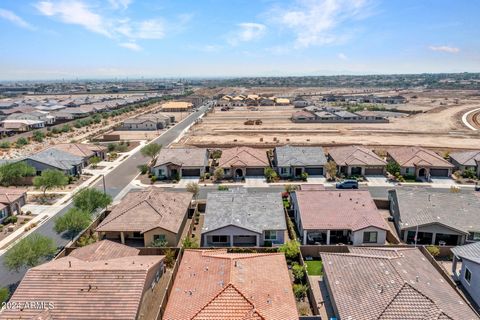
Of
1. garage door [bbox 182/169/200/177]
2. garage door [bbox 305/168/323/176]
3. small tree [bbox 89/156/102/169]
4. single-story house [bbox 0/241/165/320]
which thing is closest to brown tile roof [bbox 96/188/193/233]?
single-story house [bbox 0/241/165/320]

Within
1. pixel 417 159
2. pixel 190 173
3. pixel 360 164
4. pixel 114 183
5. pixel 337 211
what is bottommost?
pixel 114 183

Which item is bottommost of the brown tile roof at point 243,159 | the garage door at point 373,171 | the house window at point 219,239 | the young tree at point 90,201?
the house window at point 219,239

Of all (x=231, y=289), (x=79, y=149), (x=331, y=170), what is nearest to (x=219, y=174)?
(x=331, y=170)

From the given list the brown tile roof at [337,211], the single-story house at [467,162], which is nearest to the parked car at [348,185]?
the brown tile roof at [337,211]

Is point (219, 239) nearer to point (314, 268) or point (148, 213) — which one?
point (148, 213)

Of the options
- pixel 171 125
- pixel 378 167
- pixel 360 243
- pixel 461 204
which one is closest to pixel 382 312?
pixel 360 243

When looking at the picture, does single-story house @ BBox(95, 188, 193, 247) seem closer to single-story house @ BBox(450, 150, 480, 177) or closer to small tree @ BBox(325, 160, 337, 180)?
small tree @ BBox(325, 160, 337, 180)

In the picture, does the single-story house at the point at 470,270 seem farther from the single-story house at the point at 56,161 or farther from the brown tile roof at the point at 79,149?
the brown tile roof at the point at 79,149

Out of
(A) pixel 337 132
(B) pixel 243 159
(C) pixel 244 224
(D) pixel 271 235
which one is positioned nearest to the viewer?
(C) pixel 244 224
